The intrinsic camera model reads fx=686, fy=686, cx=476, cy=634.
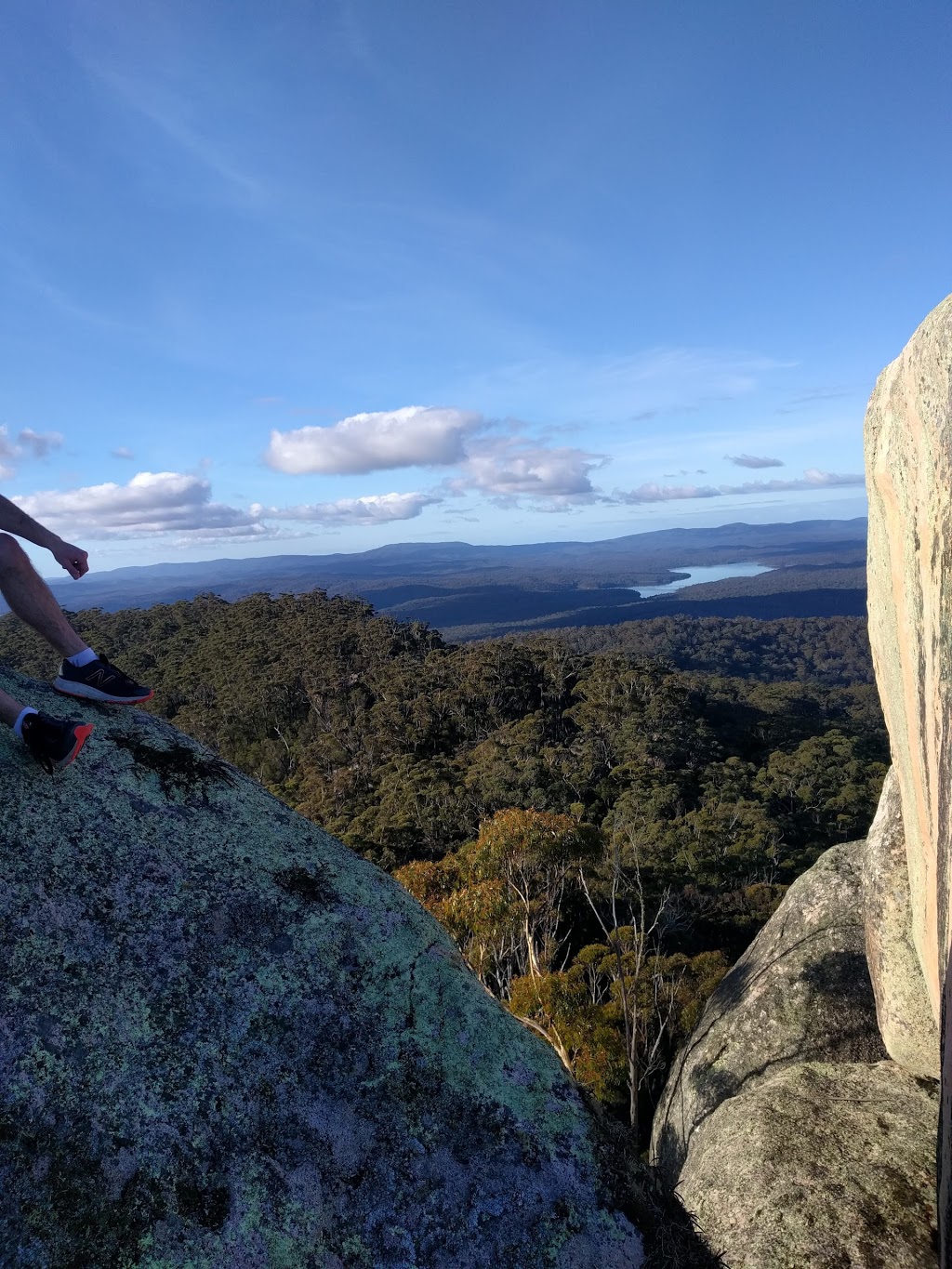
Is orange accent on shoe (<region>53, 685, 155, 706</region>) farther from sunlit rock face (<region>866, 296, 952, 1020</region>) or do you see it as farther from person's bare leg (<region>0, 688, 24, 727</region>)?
sunlit rock face (<region>866, 296, 952, 1020</region>)

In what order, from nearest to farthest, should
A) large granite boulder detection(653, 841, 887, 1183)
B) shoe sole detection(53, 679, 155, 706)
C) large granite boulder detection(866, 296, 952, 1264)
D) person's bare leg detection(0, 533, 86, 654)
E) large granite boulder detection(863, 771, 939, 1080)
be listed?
large granite boulder detection(866, 296, 952, 1264), person's bare leg detection(0, 533, 86, 654), shoe sole detection(53, 679, 155, 706), large granite boulder detection(863, 771, 939, 1080), large granite boulder detection(653, 841, 887, 1183)

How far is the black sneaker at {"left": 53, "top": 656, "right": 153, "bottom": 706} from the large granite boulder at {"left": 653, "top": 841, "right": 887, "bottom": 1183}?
25.7 ft

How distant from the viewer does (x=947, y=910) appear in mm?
4707

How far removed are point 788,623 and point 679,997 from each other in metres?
174

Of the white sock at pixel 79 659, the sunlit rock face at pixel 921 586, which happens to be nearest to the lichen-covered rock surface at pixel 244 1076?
the white sock at pixel 79 659

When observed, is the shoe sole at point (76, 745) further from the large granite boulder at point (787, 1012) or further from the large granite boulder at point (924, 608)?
the large granite boulder at point (787, 1012)

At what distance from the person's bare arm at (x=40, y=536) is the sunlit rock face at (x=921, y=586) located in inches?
229

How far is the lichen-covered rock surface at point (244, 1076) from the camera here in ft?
9.53

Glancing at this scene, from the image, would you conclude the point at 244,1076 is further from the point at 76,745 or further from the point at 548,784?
the point at 548,784

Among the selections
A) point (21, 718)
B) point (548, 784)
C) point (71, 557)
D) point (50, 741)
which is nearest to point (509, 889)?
→ point (548, 784)

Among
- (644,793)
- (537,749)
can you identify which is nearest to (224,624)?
(537,749)

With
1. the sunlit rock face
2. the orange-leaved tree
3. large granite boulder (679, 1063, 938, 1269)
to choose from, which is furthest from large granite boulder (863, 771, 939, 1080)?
the orange-leaved tree

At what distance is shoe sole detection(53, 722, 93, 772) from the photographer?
3.99 meters

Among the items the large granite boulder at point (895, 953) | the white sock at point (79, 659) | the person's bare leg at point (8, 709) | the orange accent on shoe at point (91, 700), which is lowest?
the large granite boulder at point (895, 953)
